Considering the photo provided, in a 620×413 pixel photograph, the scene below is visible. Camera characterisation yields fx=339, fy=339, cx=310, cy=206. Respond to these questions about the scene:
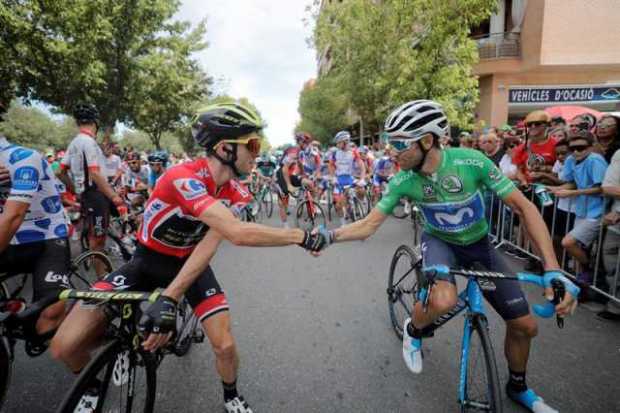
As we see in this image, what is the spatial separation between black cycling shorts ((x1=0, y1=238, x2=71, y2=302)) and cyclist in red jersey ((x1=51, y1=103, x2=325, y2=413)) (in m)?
0.65

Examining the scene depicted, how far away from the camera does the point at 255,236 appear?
2006 millimetres

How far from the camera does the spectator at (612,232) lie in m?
3.76

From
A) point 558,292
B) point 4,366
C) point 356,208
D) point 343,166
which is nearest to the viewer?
point 558,292

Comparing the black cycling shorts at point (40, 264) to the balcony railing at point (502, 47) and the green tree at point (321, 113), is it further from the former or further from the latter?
the green tree at point (321, 113)

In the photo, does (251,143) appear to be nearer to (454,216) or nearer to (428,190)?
(428,190)

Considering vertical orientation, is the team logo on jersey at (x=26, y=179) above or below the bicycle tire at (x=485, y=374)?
above

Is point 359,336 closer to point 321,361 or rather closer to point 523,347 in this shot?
point 321,361

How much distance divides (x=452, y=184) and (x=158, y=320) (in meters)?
2.15

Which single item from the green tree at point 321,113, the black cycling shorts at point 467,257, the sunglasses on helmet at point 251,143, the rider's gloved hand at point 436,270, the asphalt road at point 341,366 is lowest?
the asphalt road at point 341,366

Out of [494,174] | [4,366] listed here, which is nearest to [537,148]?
[494,174]

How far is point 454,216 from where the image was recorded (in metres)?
2.62

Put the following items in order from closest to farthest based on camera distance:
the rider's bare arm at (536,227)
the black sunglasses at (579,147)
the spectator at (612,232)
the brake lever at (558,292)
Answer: the brake lever at (558,292) < the rider's bare arm at (536,227) < the spectator at (612,232) < the black sunglasses at (579,147)

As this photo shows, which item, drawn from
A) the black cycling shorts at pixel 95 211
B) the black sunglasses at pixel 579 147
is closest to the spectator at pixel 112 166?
the black cycling shorts at pixel 95 211

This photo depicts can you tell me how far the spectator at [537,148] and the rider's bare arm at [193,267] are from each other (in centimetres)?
553
